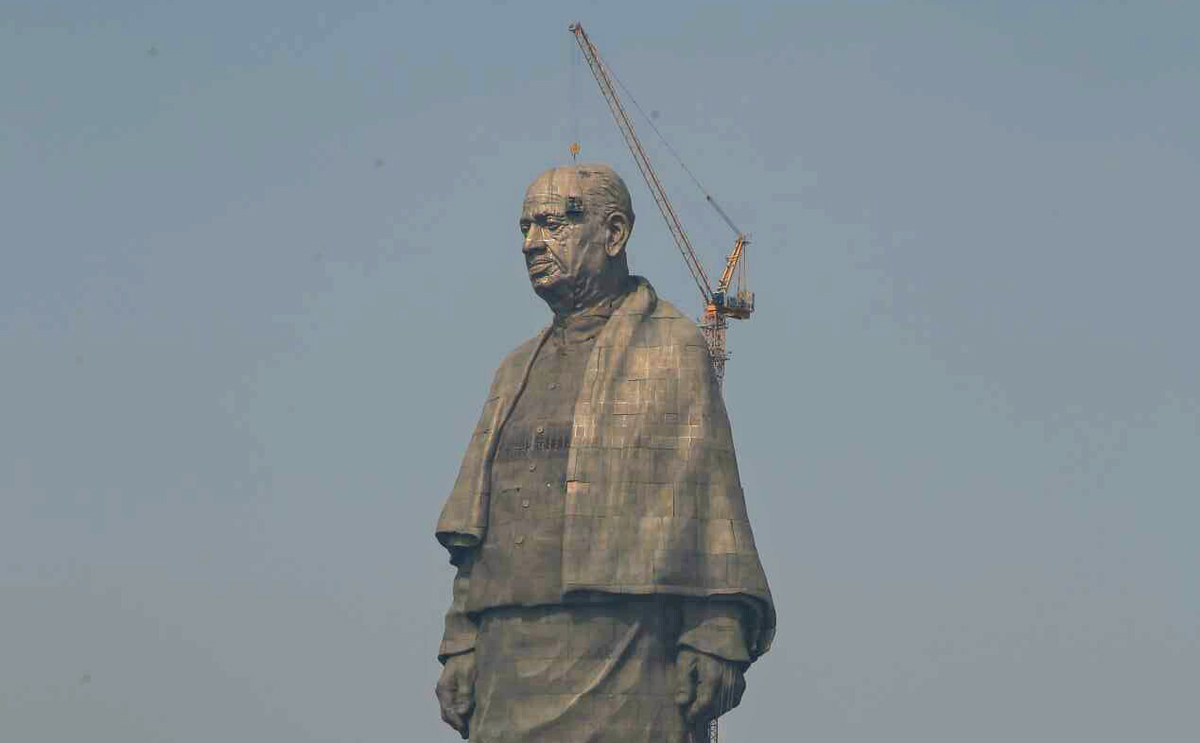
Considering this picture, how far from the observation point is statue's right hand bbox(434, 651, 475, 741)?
43.2 metres

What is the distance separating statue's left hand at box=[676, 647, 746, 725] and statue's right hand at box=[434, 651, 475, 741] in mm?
3063

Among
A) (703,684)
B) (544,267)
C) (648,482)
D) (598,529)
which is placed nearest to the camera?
(703,684)

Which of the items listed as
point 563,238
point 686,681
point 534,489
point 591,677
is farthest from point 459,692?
point 563,238

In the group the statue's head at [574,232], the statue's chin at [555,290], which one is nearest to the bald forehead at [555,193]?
the statue's head at [574,232]

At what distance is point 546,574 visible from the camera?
1658 inches

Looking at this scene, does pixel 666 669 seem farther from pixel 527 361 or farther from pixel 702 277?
pixel 702 277

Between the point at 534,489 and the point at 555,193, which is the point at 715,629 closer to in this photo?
the point at 534,489

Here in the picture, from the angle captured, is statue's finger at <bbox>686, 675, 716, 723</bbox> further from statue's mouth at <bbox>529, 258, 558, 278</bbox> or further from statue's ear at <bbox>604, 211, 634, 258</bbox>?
statue's ear at <bbox>604, 211, 634, 258</bbox>

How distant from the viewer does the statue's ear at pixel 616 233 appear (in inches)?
1710

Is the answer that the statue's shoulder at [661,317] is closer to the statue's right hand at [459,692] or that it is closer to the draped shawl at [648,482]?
the draped shawl at [648,482]

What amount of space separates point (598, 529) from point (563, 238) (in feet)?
13.6

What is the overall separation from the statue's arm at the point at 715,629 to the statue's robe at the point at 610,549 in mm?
19

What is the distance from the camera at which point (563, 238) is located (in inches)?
1704

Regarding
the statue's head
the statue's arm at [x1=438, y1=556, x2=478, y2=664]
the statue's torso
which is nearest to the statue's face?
the statue's head
